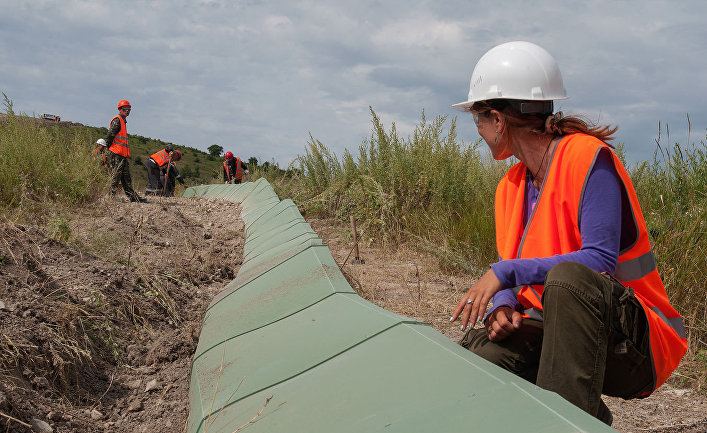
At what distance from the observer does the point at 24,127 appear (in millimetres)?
7426

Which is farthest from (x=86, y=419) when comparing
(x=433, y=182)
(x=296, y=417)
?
(x=433, y=182)

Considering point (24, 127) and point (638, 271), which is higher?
point (24, 127)

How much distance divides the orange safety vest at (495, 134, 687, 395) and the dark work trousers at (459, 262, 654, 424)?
0.08 meters

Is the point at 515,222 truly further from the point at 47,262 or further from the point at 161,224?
the point at 161,224

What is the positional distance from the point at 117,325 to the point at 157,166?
1044cm

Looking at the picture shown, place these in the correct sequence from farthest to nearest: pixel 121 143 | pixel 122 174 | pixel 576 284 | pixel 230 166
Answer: pixel 230 166
pixel 121 143
pixel 122 174
pixel 576 284

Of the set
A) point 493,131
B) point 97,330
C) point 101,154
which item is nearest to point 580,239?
point 493,131

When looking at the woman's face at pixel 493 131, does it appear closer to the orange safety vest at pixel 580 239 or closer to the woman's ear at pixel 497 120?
the woman's ear at pixel 497 120

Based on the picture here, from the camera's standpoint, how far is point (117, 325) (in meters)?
3.22

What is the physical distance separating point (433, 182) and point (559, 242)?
15.1 ft

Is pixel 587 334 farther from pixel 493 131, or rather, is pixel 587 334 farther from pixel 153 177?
pixel 153 177

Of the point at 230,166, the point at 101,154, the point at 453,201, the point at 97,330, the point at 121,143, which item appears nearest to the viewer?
the point at 97,330

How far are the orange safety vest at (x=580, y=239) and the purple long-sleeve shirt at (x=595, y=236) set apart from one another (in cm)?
3

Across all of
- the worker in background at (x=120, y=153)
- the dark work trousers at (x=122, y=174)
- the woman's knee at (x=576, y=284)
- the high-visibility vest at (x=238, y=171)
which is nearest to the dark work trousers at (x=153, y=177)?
the high-visibility vest at (x=238, y=171)
